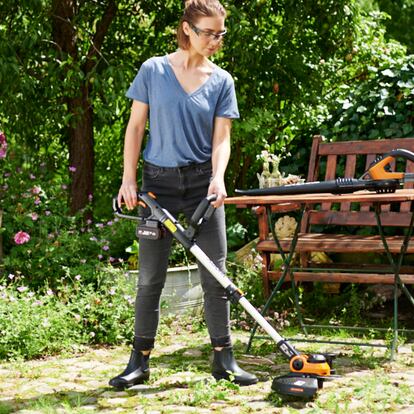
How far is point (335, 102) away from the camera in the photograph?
657cm

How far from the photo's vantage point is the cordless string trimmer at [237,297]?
347 centimetres

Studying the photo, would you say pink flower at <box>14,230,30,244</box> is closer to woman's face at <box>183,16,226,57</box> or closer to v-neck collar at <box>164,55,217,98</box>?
v-neck collar at <box>164,55,217,98</box>

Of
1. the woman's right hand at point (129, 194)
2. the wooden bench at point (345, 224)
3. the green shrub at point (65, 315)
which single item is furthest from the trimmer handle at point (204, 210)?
the wooden bench at point (345, 224)

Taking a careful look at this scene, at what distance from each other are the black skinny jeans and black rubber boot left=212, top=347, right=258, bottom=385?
44mm

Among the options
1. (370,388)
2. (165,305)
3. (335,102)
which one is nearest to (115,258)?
(165,305)

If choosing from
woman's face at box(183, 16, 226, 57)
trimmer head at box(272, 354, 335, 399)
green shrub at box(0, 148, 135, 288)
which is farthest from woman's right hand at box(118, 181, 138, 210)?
green shrub at box(0, 148, 135, 288)

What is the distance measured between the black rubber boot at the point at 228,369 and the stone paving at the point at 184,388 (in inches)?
1.6

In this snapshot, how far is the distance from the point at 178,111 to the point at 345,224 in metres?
2.26

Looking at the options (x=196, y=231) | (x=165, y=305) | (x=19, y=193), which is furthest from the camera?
(x=19, y=193)

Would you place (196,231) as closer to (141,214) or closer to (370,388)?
(141,214)

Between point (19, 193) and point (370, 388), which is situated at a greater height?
point (19, 193)

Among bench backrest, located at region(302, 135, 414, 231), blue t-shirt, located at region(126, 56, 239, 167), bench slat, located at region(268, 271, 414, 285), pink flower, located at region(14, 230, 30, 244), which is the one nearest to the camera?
blue t-shirt, located at region(126, 56, 239, 167)

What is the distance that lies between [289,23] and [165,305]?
7.86 ft

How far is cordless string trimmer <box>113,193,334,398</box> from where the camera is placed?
3467 mm
